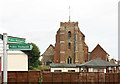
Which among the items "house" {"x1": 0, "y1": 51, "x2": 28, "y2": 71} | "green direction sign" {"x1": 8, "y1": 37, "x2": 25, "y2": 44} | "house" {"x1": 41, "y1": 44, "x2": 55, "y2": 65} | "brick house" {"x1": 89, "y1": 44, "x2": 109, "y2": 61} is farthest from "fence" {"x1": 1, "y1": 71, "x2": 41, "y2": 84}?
"house" {"x1": 41, "y1": 44, "x2": 55, "y2": 65}

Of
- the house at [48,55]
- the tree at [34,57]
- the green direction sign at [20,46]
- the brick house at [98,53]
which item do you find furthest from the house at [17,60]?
the house at [48,55]

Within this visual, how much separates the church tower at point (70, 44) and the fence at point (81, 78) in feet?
144

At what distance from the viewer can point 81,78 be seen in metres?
26.3

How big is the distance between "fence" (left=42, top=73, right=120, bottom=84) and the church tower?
1724 inches

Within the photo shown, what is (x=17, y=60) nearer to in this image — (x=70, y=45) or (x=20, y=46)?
(x=20, y=46)

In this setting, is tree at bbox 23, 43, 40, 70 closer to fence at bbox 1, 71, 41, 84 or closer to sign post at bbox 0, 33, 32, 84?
fence at bbox 1, 71, 41, 84

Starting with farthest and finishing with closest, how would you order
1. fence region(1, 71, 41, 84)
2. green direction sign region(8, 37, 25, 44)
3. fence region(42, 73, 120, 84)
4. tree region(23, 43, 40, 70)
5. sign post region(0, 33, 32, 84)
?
tree region(23, 43, 40, 70) → fence region(42, 73, 120, 84) → fence region(1, 71, 41, 84) → green direction sign region(8, 37, 25, 44) → sign post region(0, 33, 32, 84)

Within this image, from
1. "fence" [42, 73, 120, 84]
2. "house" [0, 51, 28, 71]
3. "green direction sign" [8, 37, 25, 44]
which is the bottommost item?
"fence" [42, 73, 120, 84]

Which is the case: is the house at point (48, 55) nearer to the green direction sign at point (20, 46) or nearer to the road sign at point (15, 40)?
the road sign at point (15, 40)

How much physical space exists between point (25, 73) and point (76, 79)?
532 cm

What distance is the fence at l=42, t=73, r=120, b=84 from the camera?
25594 millimetres

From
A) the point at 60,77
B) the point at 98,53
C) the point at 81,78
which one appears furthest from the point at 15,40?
the point at 98,53

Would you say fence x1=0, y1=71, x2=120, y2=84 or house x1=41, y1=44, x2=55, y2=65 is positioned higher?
house x1=41, y1=44, x2=55, y2=65

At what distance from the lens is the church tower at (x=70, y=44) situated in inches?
2795
